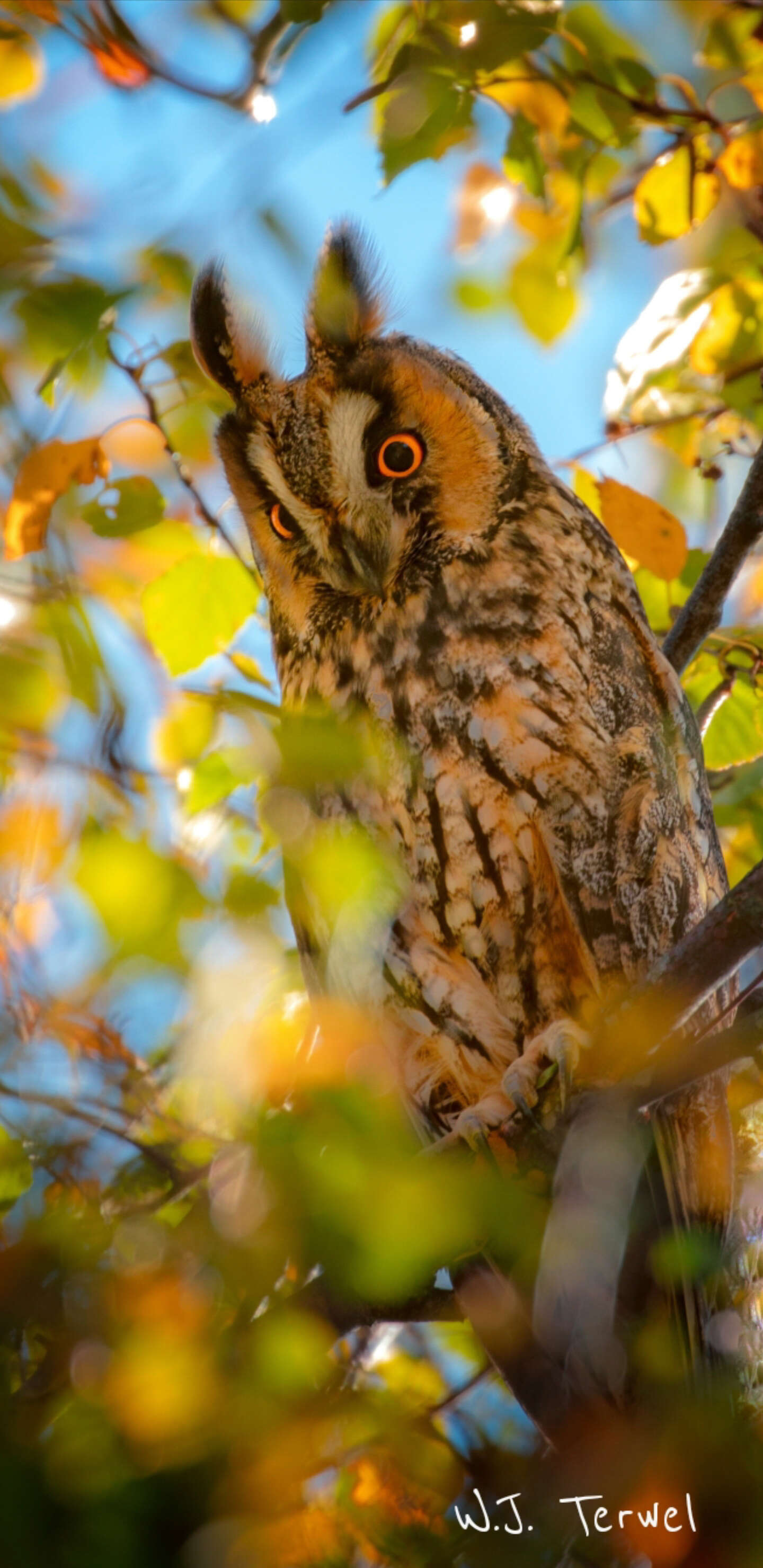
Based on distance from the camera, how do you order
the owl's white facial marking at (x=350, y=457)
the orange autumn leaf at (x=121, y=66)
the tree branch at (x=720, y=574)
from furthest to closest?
1. the owl's white facial marking at (x=350, y=457)
2. the tree branch at (x=720, y=574)
3. the orange autumn leaf at (x=121, y=66)

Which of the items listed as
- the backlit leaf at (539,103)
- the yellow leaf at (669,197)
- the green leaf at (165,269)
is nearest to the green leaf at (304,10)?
the green leaf at (165,269)

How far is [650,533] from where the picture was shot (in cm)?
210

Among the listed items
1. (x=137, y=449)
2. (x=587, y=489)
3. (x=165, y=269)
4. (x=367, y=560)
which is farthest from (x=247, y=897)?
(x=137, y=449)

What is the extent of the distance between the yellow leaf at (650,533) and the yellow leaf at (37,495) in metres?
0.94

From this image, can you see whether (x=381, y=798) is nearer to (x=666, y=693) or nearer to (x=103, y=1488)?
(x=666, y=693)

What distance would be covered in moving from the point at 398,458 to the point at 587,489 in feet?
1.70

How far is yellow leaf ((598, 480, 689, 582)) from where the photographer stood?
82.3 inches

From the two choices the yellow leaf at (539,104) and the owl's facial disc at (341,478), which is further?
the yellow leaf at (539,104)

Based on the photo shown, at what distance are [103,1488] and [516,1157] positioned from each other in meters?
0.93

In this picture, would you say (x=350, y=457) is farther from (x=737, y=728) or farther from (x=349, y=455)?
(x=737, y=728)

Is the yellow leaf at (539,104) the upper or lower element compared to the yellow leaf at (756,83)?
upper

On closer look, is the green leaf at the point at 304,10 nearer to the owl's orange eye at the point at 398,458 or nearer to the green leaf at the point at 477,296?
the owl's orange eye at the point at 398,458

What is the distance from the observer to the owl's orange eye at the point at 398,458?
79.4 inches

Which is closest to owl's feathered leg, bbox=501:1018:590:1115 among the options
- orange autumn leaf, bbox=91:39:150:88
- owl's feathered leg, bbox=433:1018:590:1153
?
owl's feathered leg, bbox=433:1018:590:1153
